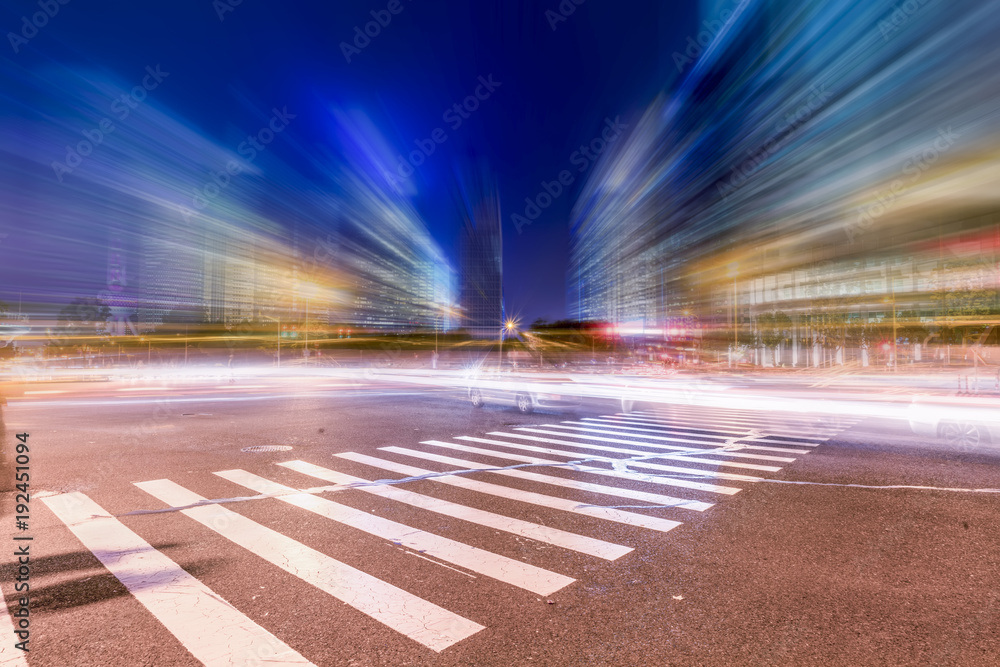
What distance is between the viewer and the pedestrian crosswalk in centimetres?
341

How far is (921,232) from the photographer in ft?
113

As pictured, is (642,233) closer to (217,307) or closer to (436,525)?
(217,307)

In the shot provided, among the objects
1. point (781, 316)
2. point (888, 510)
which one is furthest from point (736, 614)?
point (781, 316)

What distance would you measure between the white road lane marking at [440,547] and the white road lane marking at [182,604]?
1.58 meters

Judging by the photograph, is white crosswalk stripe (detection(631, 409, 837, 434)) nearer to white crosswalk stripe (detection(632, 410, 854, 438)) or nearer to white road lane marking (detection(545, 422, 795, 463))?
white crosswalk stripe (detection(632, 410, 854, 438))

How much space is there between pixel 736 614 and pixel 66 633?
4330 mm

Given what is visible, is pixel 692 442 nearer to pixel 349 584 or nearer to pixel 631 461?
pixel 631 461

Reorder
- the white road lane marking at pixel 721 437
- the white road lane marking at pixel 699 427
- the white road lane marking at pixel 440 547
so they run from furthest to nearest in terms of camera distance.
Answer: the white road lane marking at pixel 699 427
the white road lane marking at pixel 721 437
the white road lane marking at pixel 440 547

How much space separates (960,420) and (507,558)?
1503cm

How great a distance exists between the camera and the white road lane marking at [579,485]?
239 inches

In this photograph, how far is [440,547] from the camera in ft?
15.3

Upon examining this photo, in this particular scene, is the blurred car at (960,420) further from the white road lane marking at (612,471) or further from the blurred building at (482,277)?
the blurred building at (482,277)

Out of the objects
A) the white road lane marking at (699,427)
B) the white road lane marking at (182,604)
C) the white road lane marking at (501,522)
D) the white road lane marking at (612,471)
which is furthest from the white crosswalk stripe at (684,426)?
the white road lane marking at (182,604)

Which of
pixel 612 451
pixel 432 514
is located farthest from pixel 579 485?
pixel 612 451
